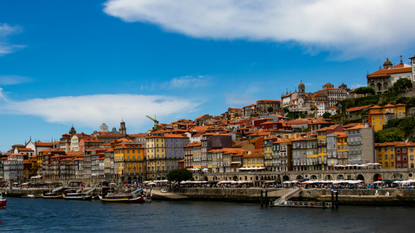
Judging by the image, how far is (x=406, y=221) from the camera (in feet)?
158

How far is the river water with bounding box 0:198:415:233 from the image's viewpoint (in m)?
48.7

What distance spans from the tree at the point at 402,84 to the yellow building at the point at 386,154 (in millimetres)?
35661

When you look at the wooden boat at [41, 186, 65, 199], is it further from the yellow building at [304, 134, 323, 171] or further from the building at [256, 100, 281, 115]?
the building at [256, 100, 281, 115]

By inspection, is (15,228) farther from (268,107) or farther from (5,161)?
(268,107)

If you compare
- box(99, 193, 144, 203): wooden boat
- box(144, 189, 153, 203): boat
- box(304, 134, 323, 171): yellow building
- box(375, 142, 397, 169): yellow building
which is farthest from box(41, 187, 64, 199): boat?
box(375, 142, 397, 169): yellow building

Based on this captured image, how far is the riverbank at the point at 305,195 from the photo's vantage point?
5906 centimetres

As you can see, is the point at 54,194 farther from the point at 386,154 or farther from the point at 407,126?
the point at 407,126

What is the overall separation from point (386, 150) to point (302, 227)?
32.9 metres

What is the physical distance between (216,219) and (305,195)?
52.2 feet

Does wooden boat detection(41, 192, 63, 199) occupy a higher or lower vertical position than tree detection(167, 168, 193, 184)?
lower

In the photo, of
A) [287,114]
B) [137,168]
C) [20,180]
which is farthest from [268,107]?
[20,180]

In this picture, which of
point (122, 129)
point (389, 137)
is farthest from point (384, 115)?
point (122, 129)

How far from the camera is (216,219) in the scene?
5628cm

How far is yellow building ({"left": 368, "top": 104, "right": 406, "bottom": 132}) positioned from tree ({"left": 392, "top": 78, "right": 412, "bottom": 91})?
50.1 ft
